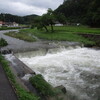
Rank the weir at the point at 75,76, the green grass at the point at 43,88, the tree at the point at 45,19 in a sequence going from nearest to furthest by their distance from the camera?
1. the green grass at the point at 43,88
2. the weir at the point at 75,76
3. the tree at the point at 45,19

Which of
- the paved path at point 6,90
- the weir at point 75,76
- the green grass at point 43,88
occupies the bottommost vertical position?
the weir at point 75,76

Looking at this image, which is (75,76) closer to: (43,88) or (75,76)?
(75,76)

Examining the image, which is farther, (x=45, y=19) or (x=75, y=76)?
(x=45, y=19)

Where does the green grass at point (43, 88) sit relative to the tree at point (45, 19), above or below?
below

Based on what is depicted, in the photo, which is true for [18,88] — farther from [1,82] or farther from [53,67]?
[53,67]

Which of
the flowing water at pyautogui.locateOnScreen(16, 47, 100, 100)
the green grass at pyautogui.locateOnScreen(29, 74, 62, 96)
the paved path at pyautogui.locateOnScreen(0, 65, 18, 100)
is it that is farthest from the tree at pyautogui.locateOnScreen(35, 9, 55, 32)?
the paved path at pyautogui.locateOnScreen(0, 65, 18, 100)

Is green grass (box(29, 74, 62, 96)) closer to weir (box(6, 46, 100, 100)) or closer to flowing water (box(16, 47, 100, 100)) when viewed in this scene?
weir (box(6, 46, 100, 100))

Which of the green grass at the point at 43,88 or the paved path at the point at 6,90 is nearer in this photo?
the paved path at the point at 6,90

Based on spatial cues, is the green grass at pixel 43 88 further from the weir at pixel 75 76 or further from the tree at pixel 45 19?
the tree at pixel 45 19

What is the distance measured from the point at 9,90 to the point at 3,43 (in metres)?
14.8

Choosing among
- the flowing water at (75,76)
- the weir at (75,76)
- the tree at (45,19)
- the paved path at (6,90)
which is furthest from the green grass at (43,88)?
the tree at (45,19)

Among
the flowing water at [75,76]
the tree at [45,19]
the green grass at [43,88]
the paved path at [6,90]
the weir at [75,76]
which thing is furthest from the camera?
the tree at [45,19]

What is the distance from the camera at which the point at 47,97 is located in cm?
546

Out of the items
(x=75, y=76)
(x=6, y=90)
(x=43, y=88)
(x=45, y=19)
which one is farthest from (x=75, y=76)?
(x=45, y=19)
